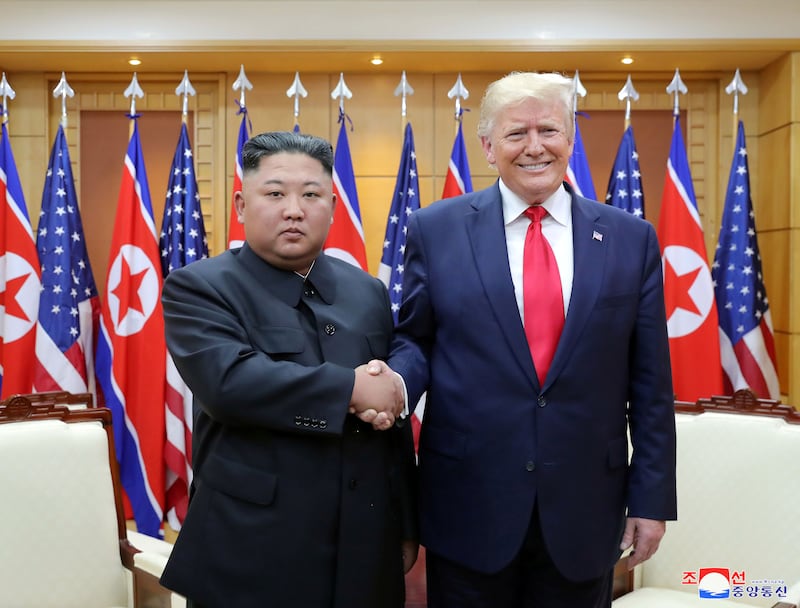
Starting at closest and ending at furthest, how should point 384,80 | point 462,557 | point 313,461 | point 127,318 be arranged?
point 313,461 → point 462,557 → point 127,318 → point 384,80

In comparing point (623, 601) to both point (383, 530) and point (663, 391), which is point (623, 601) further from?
point (383, 530)

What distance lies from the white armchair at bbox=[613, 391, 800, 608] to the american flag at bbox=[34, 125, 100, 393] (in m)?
3.17

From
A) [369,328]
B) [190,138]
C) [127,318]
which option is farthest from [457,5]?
[369,328]

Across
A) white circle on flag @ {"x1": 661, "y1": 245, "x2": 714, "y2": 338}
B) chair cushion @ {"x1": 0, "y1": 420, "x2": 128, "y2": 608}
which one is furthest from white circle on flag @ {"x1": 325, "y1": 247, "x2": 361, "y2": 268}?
chair cushion @ {"x1": 0, "y1": 420, "x2": 128, "y2": 608}

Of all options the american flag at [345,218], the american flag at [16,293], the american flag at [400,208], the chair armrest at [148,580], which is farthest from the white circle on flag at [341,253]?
the chair armrest at [148,580]

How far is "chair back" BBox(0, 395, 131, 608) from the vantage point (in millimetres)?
2387

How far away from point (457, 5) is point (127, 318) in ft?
8.44

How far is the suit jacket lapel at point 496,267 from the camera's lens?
65.9 inches

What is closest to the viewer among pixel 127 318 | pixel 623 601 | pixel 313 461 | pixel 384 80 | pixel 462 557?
pixel 313 461

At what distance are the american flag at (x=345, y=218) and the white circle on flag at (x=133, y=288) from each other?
101 cm

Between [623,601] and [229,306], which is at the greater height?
[229,306]

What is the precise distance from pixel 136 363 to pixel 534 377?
329cm

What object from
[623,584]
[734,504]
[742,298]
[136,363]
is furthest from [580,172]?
[136,363]

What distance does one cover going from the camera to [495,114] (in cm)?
179
